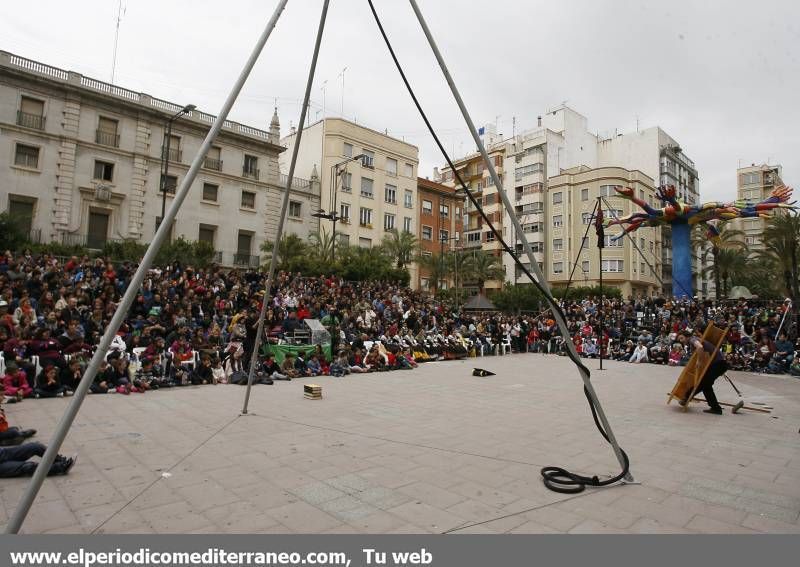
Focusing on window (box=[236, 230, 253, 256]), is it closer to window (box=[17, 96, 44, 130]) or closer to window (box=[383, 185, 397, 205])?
window (box=[17, 96, 44, 130])

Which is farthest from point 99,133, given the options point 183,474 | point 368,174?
point 183,474

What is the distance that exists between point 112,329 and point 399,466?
3.22 meters

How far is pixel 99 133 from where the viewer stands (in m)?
30.4

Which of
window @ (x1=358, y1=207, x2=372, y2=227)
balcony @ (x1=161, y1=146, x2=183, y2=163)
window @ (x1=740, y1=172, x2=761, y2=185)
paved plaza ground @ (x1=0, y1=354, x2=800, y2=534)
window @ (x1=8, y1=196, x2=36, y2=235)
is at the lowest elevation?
paved plaza ground @ (x1=0, y1=354, x2=800, y2=534)

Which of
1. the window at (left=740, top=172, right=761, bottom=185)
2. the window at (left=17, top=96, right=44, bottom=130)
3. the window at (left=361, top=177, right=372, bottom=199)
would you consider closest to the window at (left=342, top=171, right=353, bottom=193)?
the window at (left=361, top=177, right=372, bottom=199)

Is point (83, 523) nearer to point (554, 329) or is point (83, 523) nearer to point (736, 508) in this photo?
point (736, 508)

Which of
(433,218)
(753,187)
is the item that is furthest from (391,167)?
(753,187)

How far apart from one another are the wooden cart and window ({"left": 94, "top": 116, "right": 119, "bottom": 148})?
3485 centimetres

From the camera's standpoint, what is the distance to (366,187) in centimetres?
4809

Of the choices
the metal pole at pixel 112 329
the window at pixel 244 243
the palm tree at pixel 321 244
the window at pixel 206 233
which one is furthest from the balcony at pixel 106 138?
the metal pole at pixel 112 329

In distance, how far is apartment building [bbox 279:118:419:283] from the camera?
45.0 meters

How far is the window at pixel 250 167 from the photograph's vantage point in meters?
37.7

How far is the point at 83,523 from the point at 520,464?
13.7ft

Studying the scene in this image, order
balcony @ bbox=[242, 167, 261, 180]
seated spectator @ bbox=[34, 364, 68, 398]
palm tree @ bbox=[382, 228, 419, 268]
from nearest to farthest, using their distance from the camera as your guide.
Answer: seated spectator @ bbox=[34, 364, 68, 398]
balcony @ bbox=[242, 167, 261, 180]
palm tree @ bbox=[382, 228, 419, 268]
